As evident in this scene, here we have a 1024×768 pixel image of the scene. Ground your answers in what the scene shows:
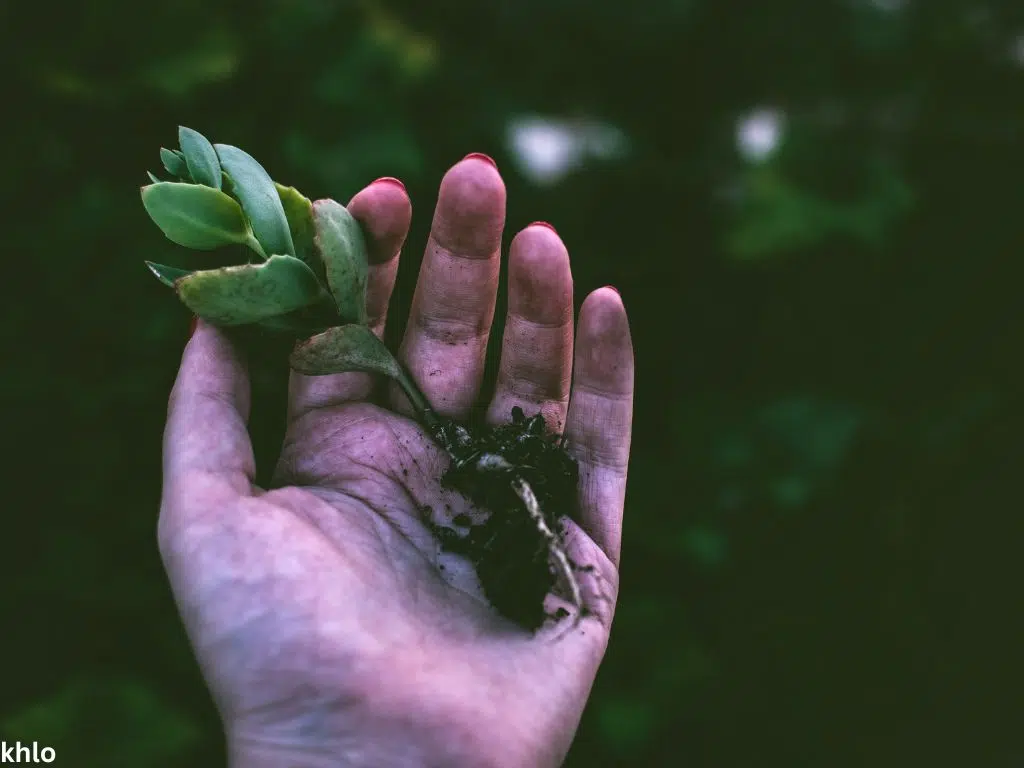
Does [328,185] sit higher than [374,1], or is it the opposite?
[374,1]

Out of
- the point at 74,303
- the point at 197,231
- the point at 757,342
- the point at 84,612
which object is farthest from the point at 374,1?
the point at 84,612

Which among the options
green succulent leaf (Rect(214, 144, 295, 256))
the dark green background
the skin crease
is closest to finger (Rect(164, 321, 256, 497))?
the skin crease

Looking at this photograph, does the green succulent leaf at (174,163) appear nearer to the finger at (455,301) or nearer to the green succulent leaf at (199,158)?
the green succulent leaf at (199,158)

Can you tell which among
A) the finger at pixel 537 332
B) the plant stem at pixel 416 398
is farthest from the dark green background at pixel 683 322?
the finger at pixel 537 332

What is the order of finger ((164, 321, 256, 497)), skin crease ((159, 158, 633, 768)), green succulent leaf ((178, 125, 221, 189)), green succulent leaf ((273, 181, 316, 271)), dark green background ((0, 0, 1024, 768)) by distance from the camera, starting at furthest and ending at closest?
1. dark green background ((0, 0, 1024, 768))
2. green succulent leaf ((273, 181, 316, 271))
3. green succulent leaf ((178, 125, 221, 189))
4. finger ((164, 321, 256, 497))
5. skin crease ((159, 158, 633, 768))

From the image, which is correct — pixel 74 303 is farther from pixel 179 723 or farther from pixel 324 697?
pixel 324 697

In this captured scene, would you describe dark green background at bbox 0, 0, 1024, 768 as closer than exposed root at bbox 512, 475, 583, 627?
No

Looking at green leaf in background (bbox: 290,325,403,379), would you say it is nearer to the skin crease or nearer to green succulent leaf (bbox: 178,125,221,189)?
the skin crease
